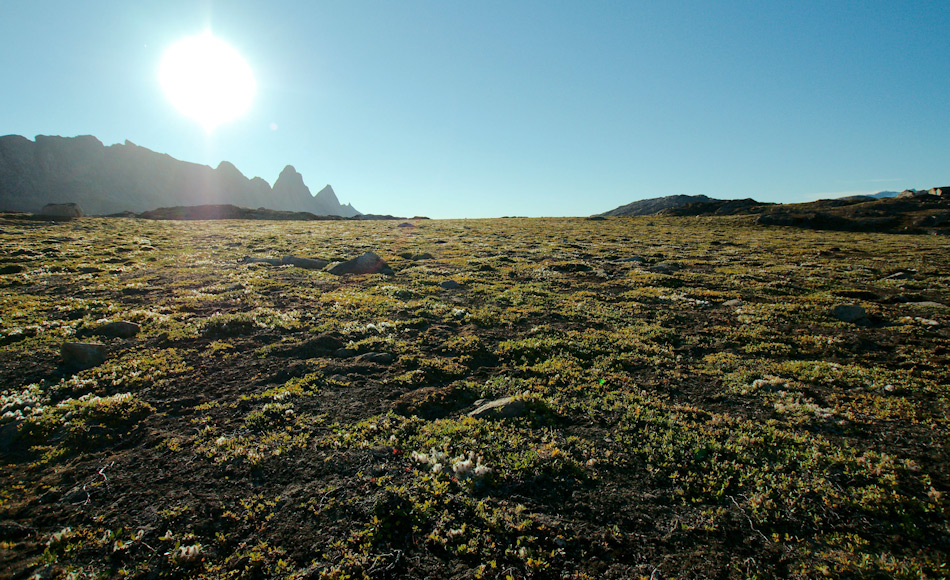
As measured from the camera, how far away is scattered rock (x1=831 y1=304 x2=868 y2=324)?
17.5 meters

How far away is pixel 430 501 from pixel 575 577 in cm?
275

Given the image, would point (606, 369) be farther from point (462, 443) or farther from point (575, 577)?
point (575, 577)

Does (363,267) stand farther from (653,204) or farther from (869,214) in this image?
(653,204)

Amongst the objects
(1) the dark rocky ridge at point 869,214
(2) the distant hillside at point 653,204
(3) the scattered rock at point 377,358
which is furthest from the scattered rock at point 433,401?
(2) the distant hillside at point 653,204

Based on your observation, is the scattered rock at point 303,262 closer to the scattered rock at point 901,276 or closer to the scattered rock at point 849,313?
the scattered rock at point 849,313

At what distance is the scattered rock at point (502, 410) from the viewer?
1036cm

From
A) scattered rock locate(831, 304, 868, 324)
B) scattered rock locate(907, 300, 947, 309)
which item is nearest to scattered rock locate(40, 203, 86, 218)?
scattered rock locate(831, 304, 868, 324)

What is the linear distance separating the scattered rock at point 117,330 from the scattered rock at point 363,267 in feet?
43.1

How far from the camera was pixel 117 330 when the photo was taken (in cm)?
1475

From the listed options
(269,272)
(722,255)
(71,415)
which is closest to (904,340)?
(722,255)

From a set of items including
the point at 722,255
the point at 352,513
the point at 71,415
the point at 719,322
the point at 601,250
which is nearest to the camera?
the point at 352,513

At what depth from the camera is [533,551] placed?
633 cm

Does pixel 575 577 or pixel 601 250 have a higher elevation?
pixel 601 250

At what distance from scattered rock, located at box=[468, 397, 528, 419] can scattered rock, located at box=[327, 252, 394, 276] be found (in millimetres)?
18674
